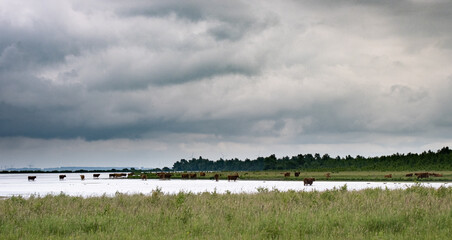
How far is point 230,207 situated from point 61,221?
855 cm

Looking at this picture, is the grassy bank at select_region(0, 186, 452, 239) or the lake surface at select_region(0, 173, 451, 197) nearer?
the grassy bank at select_region(0, 186, 452, 239)

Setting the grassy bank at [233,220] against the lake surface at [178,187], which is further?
the lake surface at [178,187]

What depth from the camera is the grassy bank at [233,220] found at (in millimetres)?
15594

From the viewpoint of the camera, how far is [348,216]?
19.0 meters

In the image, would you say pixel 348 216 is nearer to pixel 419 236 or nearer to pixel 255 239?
pixel 419 236

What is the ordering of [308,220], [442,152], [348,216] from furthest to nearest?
[442,152] < [348,216] < [308,220]

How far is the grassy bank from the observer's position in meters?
15.6

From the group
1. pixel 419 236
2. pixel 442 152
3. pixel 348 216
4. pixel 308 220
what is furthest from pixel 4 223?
pixel 442 152

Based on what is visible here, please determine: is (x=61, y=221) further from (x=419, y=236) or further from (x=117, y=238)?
(x=419, y=236)

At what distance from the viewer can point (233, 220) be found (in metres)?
18.6

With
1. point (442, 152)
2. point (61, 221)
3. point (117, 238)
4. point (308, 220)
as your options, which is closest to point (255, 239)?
point (308, 220)

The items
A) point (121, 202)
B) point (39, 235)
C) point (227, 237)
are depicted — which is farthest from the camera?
point (121, 202)

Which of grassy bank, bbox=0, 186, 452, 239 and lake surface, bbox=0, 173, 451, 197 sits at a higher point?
grassy bank, bbox=0, 186, 452, 239

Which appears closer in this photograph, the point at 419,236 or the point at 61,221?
the point at 419,236
